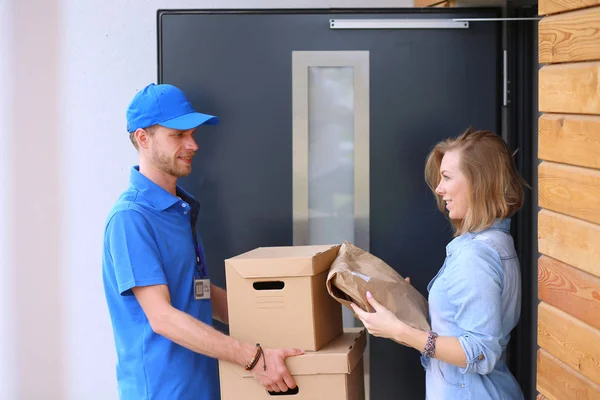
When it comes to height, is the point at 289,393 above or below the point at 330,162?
below

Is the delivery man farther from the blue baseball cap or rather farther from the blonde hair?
the blonde hair

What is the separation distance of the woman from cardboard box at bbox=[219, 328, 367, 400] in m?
0.15

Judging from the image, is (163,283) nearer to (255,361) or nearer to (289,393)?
(255,361)

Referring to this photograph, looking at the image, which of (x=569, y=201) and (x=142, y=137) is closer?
(x=569, y=201)

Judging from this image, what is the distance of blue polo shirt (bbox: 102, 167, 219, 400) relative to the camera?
6.82ft

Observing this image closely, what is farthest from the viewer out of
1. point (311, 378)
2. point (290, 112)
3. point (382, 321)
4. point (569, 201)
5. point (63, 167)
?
point (63, 167)

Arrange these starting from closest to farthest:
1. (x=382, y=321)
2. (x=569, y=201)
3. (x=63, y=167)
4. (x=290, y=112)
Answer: (x=569, y=201) → (x=382, y=321) → (x=290, y=112) → (x=63, y=167)

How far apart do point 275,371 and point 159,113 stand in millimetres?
784

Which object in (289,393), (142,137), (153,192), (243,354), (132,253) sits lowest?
(289,393)

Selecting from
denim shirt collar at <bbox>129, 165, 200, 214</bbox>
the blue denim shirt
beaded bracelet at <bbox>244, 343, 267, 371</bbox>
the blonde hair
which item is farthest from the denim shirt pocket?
denim shirt collar at <bbox>129, 165, 200, 214</bbox>

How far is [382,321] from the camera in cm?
199

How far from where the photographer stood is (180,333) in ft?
6.76

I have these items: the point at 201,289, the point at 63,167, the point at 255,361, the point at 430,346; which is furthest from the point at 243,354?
the point at 63,167

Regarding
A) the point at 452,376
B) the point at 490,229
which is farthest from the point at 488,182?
the point at 452,376
